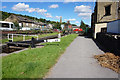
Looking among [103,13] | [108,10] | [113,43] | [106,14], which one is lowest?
[113,43]

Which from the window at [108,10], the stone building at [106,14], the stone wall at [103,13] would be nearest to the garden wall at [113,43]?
the stone building at [106,14]

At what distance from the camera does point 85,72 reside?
164 inches

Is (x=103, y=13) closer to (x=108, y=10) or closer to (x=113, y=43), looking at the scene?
(x=108, y=10)

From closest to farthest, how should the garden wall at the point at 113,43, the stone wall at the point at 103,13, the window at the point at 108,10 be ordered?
the garden wall at the point at 113,43 → the stone wall at the point at 103,13 → the window at the point at 108,10

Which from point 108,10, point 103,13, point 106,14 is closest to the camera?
point 108,10

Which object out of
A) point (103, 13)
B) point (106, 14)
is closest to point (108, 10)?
point (106, 14)

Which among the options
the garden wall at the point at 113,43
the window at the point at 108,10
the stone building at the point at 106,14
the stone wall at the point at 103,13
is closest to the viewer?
the garden wall at the point at 113,43

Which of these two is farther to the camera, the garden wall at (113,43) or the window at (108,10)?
the window at (108,10)

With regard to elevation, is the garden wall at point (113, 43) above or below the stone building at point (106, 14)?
below

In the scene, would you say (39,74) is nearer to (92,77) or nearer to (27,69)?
(27,69)

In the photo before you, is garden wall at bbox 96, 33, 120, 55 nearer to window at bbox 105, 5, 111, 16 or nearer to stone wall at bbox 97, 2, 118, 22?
stone wall at bbox 97, 2, 118, 22

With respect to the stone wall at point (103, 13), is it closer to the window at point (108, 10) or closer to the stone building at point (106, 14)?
the stone building at point (106, 14)

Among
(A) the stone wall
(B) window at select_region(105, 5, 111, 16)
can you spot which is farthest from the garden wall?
(B) window at select_region(105, 5, 111, 16)

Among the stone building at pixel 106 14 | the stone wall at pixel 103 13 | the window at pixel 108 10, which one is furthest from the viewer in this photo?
the window at pixel 108 10
